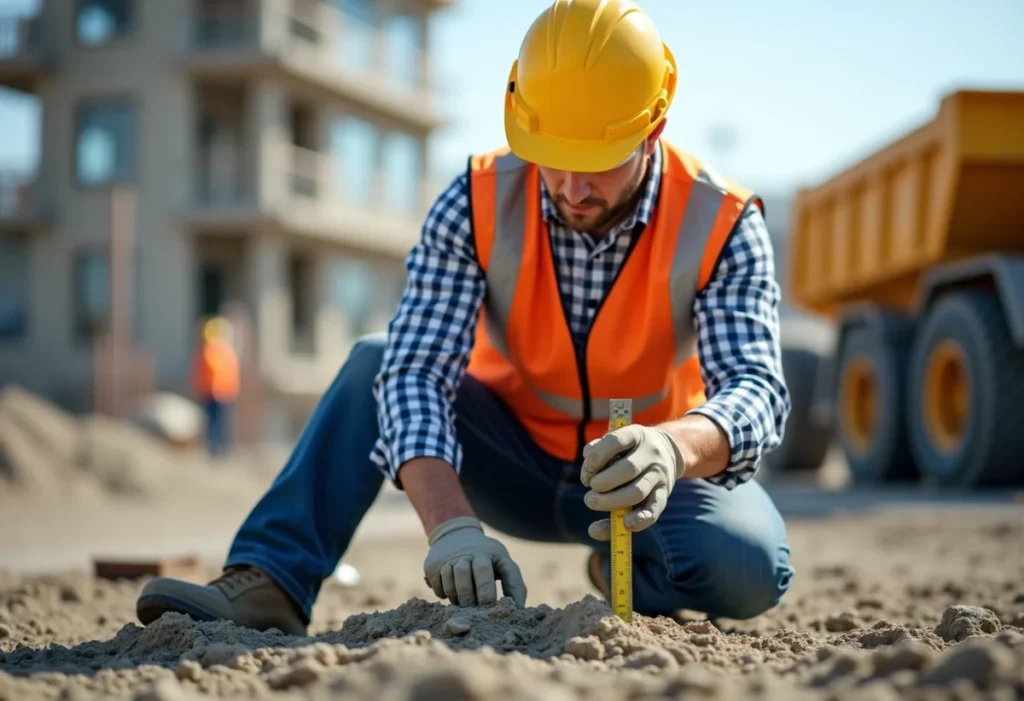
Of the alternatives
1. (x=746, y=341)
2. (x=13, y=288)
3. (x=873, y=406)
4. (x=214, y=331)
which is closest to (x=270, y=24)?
(x=13, y=288)

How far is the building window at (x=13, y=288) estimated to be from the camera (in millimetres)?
20875

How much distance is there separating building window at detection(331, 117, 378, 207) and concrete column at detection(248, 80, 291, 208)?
149 cm

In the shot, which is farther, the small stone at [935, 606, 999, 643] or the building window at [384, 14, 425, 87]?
the building window at [384, 14, 425, 87]

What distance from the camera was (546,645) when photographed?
2.28 meters

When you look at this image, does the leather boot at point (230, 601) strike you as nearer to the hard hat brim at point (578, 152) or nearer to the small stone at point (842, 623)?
the hard hat brim at point (578, 152)

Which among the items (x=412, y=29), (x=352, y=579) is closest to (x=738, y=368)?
(x=352, y=579)

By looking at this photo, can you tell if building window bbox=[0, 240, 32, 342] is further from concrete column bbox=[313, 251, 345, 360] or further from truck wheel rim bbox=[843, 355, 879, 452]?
truck wheel rim bbox=[843, 355, 879, 452]

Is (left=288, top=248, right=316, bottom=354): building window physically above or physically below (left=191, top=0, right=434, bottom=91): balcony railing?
below

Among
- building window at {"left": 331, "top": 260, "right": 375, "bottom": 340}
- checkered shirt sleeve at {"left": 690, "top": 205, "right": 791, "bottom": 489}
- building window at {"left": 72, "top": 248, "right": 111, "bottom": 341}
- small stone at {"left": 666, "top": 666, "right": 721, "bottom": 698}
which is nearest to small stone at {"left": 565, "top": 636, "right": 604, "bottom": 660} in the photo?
small stone at {"left": 666, "top": 666, "right": 721, "bottom": 698}

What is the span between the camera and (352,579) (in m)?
4.32

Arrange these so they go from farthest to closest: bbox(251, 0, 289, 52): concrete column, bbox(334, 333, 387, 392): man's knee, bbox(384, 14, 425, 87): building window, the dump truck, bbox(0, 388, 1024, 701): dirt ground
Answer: bbox(384, 14, 425, 87): building window → bbox(251, 0, 289, 52): concrete column → the dump truck → bbox(334, 333, 387, 392): man's knee → bbox(0, 388, 1024, 701): dirt ground

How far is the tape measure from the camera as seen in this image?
7.96ft

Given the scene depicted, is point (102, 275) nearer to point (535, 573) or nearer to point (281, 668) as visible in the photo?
point (535, 573)

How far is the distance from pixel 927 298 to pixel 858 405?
1.68 meters
